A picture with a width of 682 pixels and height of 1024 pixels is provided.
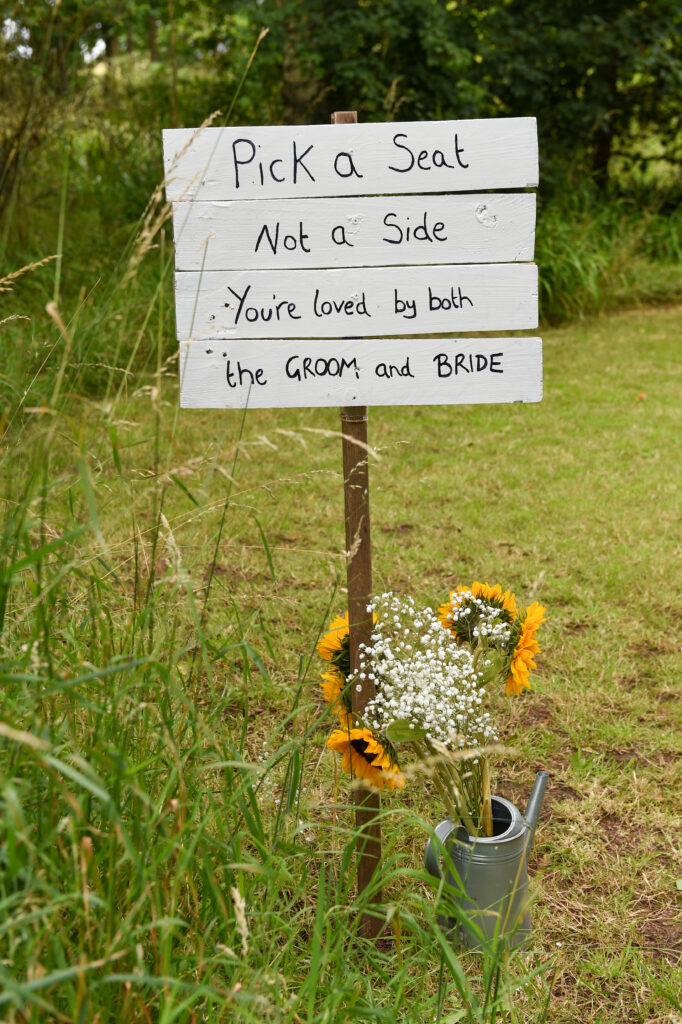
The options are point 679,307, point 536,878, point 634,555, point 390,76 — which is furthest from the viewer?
point 679,307

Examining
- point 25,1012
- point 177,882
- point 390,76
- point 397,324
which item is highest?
point 390,76

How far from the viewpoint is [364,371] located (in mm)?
1735

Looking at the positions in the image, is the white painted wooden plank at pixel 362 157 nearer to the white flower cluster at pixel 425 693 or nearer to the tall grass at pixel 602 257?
the white flower cluster at pixel 425 693

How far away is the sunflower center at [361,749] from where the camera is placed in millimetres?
1737

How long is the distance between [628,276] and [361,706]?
23.2ft

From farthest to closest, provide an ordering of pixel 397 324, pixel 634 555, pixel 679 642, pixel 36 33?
pixel 36 33
pixel 634 555
pixel 679 642
pixel 397 324

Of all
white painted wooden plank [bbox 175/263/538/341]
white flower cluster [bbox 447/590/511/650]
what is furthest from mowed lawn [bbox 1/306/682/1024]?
white painted wooden plank [bbox 175/263/538/341]

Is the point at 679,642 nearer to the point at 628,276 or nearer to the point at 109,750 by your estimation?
the point at 109,750

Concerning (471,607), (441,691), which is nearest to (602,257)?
(471,607)

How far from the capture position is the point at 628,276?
26.2ft

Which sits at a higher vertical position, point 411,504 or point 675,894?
point 411,504

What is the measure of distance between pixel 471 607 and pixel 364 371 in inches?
22.3

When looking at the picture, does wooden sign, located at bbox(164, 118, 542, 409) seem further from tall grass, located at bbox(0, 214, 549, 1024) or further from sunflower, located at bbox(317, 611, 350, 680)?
sunflower, located at bbox(317, 611, 350, 680)

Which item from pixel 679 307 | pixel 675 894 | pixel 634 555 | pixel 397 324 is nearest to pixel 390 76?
pixel 679 307
